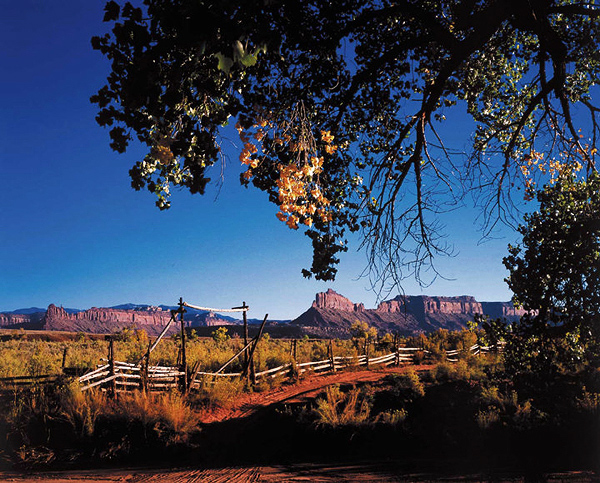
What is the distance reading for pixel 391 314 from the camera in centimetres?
14175

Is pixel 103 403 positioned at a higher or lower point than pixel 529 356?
lower

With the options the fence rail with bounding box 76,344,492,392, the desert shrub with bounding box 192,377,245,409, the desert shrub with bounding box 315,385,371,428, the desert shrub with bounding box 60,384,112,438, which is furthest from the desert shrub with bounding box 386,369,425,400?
the desert shrub with bounding box 60,384,112,438

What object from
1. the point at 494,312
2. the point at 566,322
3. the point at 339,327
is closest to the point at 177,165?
the point at 566,322

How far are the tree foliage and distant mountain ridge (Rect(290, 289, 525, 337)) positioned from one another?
102 metres

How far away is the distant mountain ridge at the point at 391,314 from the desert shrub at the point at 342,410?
97.9 metres

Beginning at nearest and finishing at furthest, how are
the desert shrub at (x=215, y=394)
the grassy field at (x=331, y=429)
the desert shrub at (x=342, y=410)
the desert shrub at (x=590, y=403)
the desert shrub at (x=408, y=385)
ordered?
the grassy field at (x=331, y=429), the desert shrub at (x=590, y=403), the desert shrub at (x=342, y=410), the desert shrub at (x=215, y=394), the desert shrub at (x=408, y=385)

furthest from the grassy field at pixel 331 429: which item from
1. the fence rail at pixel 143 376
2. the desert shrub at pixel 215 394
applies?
the fence rail at pixel 143 376

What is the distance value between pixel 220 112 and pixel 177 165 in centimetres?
124

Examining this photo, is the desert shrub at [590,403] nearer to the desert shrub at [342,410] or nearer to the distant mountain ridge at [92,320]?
the desert shrub at [342,410]

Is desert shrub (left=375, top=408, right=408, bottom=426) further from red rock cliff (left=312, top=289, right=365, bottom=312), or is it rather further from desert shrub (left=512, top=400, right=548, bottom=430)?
red rock cliff (left=312, top=289, right=365, bottom=312)

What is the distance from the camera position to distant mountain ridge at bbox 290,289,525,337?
12219 cm

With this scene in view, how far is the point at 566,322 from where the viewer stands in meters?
7.09

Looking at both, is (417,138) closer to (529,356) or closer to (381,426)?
(529,356)

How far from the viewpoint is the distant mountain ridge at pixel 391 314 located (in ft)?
401
